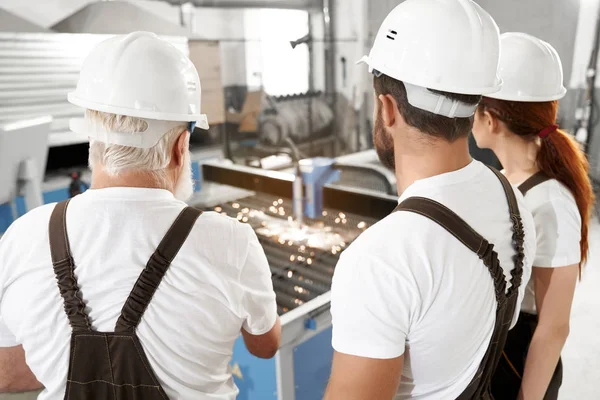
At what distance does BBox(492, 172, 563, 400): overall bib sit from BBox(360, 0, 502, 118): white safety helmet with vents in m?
0.70

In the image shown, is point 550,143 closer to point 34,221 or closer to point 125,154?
point 125,154

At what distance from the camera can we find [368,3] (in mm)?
4277

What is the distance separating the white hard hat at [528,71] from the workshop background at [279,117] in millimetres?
773

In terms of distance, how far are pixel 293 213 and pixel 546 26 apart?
9.88ft

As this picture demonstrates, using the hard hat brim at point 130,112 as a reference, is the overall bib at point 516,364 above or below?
below

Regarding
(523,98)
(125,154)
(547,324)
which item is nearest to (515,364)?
(547,324)

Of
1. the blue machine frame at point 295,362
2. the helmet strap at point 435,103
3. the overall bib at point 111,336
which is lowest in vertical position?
the blue machine frame at point 295,362

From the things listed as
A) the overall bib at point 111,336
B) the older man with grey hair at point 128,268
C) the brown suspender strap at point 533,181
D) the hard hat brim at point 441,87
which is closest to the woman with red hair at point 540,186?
the brown suspender strap at point 533,181

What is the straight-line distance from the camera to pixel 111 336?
2.75ft

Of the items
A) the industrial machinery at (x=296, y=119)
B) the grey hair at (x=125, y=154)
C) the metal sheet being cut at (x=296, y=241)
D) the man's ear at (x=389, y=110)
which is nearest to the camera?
the man's ear at (x=389, y=110)

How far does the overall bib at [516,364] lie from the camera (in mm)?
1225

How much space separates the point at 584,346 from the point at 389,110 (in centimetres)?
251

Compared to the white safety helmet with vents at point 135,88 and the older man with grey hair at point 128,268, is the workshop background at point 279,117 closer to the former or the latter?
the older man with grey hair at point 128,268

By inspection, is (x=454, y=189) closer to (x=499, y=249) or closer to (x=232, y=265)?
(x=499, y=249)
